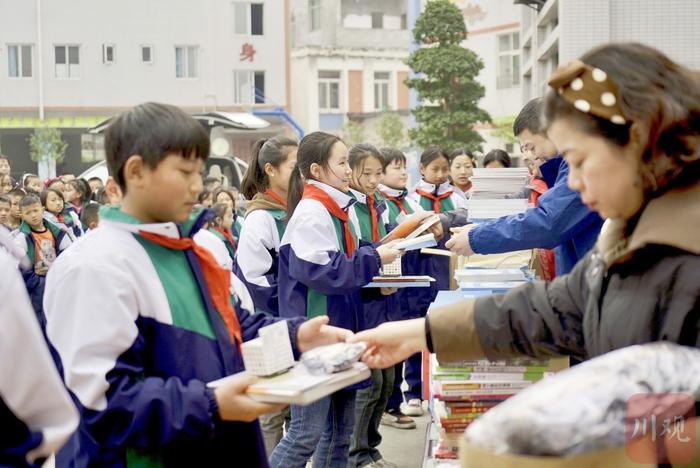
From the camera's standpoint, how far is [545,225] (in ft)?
13.0

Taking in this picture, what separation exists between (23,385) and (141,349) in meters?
0.60

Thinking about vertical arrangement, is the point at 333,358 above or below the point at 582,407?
below

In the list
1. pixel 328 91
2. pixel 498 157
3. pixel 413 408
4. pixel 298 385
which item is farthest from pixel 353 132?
pixel 298 385

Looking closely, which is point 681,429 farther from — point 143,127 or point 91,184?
point 91,184

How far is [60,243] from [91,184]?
6.36 meters

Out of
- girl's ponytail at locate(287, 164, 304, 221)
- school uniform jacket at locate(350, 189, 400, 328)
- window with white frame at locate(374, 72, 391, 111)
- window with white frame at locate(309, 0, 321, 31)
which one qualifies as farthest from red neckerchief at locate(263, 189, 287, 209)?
window with white frame at locate(309, 0, 321, 31)

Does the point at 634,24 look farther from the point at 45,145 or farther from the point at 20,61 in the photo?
the point at 20,61

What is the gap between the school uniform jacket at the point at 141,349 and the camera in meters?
2.50

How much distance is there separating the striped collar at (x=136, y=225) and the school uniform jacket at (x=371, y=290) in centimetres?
301

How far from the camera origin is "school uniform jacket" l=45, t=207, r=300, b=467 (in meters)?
2.50

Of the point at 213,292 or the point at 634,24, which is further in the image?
the point at 634,24

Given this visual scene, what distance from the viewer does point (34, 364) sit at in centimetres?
199

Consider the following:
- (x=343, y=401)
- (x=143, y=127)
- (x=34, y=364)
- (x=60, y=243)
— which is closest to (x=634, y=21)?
(x=60, y=243)

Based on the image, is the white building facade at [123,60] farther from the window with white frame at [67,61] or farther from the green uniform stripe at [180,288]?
the green uniform stripe at [180,288]
